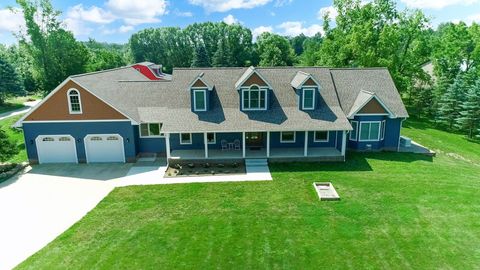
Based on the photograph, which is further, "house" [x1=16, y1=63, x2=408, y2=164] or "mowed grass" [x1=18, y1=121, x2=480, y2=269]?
"house" [x1=16, y1=63, x2=408, y2=164]

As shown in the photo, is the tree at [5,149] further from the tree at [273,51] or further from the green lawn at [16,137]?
the tree at [273,51]

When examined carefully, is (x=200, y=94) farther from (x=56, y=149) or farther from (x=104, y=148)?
(x=56, y=149)

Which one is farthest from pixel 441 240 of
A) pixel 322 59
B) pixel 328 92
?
pixel 322 59

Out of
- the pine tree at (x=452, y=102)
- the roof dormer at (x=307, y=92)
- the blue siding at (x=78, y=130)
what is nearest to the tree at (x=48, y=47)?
the blue siding at (x=78, y=130)

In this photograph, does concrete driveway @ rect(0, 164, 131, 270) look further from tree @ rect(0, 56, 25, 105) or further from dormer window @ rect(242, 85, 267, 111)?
tree @ rect(0, 56, 25, 105)

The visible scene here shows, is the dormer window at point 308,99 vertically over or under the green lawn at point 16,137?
over

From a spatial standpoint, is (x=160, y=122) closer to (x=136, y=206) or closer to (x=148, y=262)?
(x=136, y=206)

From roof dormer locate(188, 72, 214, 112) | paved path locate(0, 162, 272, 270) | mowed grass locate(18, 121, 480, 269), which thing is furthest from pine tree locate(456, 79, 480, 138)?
roof dormer locate(188, 72, 214, 112)
